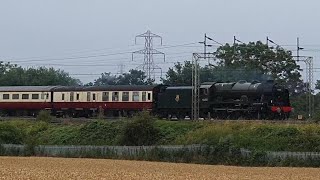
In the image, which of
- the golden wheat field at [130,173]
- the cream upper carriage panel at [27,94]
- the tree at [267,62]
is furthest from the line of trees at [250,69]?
the golden wheat field at [130,173]

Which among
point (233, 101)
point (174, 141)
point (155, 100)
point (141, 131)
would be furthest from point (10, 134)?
point (233, 101)

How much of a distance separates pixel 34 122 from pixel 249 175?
27.2m

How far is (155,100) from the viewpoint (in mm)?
55906

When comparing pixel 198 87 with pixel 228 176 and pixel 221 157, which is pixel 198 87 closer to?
pixel 221 157

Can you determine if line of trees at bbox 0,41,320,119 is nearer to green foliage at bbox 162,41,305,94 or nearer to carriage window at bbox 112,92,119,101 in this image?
green foliage at bbox 162,41,305,94

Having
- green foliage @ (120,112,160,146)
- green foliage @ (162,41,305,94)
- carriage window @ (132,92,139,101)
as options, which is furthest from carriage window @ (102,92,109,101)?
green foliage @ (162,41,305,94)

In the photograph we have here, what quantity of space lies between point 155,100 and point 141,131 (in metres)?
13.3

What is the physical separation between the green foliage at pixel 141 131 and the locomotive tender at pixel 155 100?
33.6ft

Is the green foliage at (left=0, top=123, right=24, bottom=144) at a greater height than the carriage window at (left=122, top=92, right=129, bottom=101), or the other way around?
the carriage window at (left=122, top=92, right=129, bottom=101)

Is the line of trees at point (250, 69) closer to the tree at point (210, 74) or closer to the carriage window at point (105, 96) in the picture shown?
the tree at point (210, 74)

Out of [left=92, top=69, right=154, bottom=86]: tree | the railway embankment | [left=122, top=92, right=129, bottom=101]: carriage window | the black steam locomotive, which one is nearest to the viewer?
the railway embankment

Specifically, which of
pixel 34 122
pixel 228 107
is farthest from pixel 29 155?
pixel 228 107

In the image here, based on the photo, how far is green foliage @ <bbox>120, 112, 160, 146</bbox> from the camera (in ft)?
140

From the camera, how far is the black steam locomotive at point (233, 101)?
50281mm
